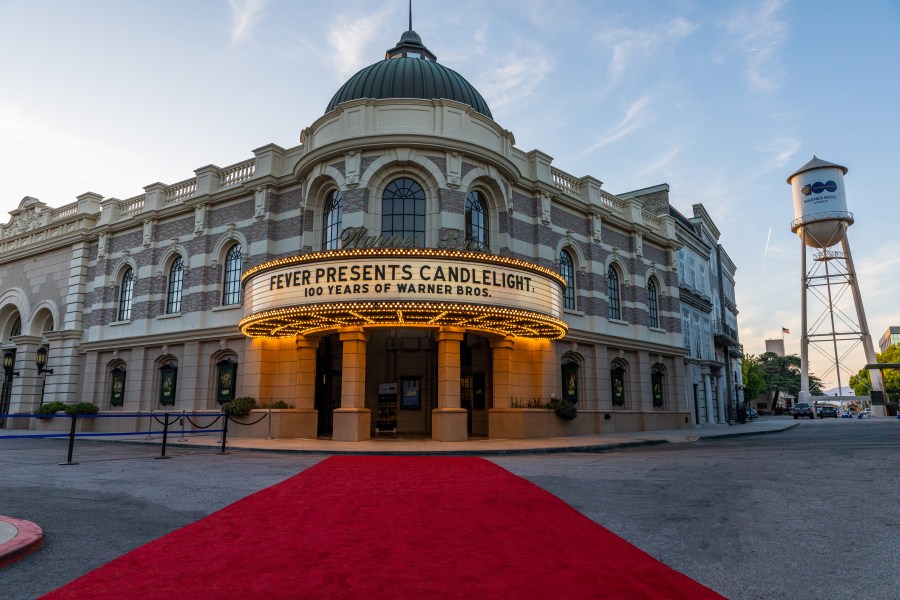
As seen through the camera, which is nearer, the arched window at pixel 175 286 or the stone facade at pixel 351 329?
the stone facade at pixel 351 329

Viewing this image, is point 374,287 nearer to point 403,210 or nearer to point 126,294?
point 403,210

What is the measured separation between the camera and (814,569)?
16.9 feet

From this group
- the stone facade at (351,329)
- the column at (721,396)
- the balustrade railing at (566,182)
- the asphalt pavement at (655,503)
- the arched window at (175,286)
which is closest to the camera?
the asphalt pavement at (655,503)

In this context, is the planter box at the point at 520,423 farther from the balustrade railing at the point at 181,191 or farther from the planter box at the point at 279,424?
the balustrade railing at the point at 181,191

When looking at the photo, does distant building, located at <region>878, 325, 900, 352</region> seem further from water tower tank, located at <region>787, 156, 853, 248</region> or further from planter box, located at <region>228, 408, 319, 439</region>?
planter box, located at <region>228, 408, 319, 439</region>

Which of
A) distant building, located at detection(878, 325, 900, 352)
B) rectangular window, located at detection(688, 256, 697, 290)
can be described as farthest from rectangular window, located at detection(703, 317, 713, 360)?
distant building, located at detection(878, 325, 900, 352)

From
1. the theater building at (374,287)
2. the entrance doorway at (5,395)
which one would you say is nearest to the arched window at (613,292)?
the theater building at (374,287)

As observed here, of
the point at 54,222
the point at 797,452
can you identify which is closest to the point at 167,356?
the point at 54,222

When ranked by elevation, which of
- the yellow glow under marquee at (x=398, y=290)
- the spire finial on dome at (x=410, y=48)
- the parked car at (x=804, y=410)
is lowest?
the parked car at (x=804, y=410)

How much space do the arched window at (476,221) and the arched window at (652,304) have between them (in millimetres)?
12925

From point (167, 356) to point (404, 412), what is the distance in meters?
11.3

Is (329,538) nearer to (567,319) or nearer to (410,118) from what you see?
(410,118)

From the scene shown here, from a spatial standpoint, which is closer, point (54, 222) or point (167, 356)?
point (167, 356)

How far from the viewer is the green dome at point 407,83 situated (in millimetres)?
23891
